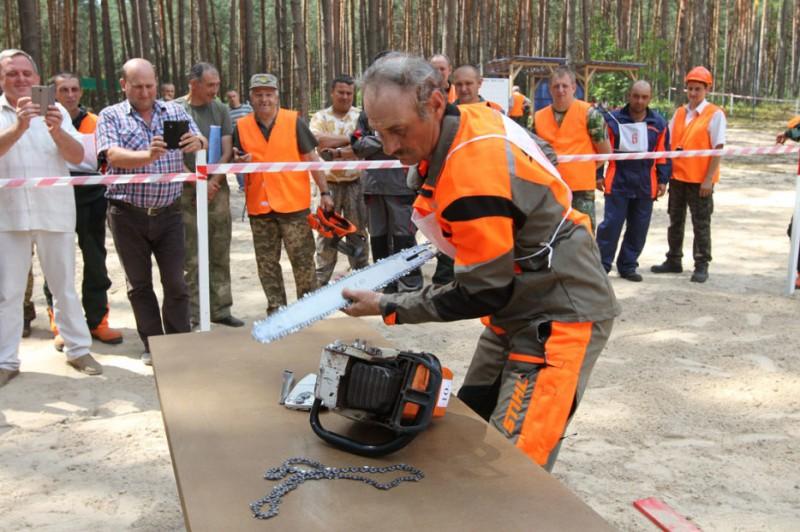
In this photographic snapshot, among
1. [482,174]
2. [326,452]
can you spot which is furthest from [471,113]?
[326,452]

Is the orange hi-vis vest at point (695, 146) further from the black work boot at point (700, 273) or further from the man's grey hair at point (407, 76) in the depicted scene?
the man's grey hair at point (407, 76)

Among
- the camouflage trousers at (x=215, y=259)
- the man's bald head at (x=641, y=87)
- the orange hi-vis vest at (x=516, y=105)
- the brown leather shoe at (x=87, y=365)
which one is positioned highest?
the man's bald head at (x=641, y=87)

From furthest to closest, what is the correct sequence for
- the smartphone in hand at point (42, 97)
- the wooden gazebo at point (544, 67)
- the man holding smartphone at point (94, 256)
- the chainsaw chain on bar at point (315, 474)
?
the wooden gazebo at point (544, 67)
the man holding smartphone at point (94, 256)
the smartphone in hand at point (42, 97)
the chainsaw chain on bar at point (315, 474)

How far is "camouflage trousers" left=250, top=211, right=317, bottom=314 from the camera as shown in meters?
6.16

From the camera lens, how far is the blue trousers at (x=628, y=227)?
24.5 feet

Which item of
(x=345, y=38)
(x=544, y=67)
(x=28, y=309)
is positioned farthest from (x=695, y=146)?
(x=345, y=38)

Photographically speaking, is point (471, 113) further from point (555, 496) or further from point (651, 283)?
point (651, 283)

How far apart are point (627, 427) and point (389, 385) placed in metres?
2.72

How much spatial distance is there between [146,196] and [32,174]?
0.71 meters

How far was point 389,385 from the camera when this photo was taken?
77.7 inches

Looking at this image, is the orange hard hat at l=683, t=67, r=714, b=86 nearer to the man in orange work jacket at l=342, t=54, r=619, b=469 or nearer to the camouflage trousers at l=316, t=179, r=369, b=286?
the camouflage trousers at l=316, t=179, r=369, b=286

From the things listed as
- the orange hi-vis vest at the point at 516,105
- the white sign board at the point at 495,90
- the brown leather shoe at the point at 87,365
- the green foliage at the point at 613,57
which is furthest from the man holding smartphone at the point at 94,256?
the green foliage at the point at 613,57

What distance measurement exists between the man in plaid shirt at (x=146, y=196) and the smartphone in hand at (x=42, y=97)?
0.43 meters

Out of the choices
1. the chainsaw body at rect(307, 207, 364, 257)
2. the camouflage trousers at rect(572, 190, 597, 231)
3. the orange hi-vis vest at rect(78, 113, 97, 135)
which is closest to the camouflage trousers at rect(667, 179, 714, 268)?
the camouflage trousers at rect(572, 190, 597, 231)
